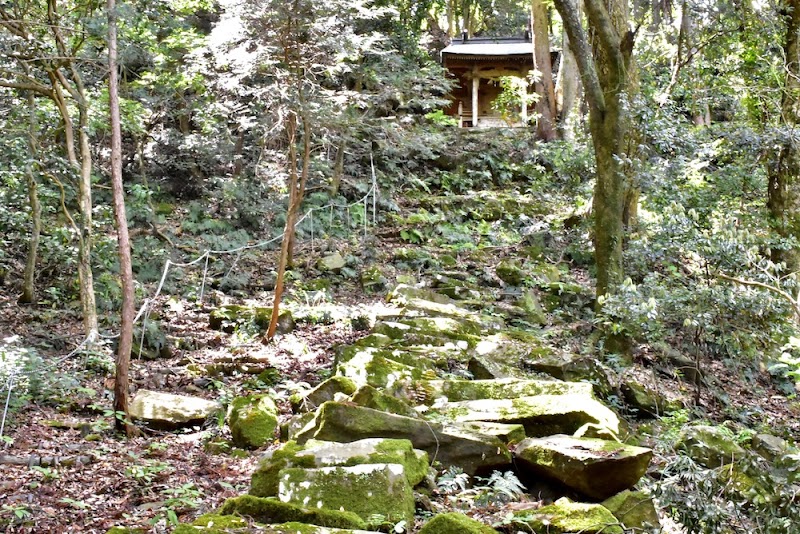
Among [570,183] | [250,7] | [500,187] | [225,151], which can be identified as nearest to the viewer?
[250,7]

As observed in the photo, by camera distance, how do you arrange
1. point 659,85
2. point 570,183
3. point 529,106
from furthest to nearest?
point 529,106 < point 570,183 < point 659,85

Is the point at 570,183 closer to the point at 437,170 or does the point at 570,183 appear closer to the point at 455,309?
the point at 455,309

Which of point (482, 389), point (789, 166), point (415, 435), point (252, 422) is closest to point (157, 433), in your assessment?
point (252, 422)

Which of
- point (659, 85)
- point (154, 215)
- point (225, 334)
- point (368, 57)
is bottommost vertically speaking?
point (225, 334)

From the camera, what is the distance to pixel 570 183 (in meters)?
13.7

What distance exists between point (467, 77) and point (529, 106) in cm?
284

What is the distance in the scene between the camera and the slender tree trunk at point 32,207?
971 centimetres

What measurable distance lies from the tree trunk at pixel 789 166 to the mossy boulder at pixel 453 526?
8.22 m

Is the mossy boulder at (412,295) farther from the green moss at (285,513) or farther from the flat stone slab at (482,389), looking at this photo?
the green moss at (285,513)

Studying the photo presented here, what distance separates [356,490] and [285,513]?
52 centimetres

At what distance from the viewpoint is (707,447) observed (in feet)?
20.5

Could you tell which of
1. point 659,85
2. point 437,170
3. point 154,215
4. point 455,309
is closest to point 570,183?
point 659,85

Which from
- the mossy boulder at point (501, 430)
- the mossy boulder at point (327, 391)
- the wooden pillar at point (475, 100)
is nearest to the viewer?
the mossy boulder at point (501, 430)

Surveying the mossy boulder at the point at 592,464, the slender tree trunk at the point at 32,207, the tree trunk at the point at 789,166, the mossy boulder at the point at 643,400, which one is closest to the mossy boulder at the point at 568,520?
the mossy boulder at the point at 592,464
